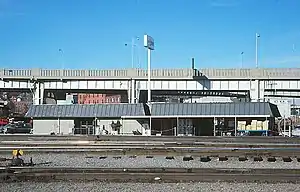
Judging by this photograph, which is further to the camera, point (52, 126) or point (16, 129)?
point (16, 129)

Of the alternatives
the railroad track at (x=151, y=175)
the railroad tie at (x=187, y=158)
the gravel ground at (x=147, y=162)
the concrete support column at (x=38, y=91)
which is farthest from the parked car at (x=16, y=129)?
the railroad track at (x=151, y=175)

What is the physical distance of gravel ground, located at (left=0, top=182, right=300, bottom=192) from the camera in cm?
1426

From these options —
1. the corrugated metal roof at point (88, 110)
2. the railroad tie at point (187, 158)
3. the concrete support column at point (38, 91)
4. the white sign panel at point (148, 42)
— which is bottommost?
the railroad tie at point (187, 158)

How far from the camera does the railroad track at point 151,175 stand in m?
15.9

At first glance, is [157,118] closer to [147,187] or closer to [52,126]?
[52,126]

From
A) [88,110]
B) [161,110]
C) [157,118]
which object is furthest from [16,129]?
[161,110]

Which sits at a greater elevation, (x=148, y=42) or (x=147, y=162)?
(x=148, y=42)

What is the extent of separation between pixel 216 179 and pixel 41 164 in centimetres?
969

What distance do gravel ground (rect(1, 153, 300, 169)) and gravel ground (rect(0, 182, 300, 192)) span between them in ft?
17.2

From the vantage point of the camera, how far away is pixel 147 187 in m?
14.9

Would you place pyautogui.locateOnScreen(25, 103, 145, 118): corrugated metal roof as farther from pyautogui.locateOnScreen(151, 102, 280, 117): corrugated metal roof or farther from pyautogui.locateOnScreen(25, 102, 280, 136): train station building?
pyautogui.locateOnScreen(151, 102, 280, 117): corrugated metal roof

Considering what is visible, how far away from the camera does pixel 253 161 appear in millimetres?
22297

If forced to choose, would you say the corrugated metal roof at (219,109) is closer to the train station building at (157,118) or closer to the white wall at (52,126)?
the train station building at (157,118)

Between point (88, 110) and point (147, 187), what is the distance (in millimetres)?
51951
